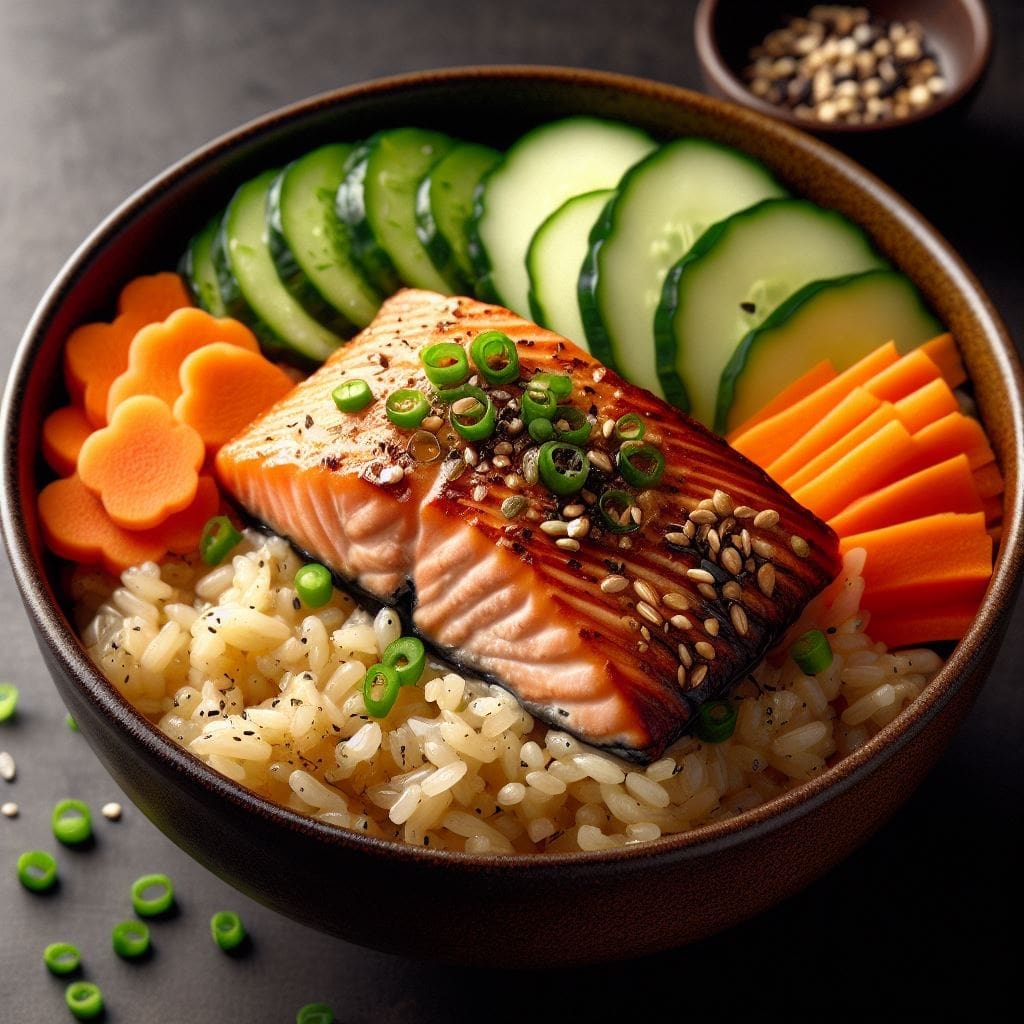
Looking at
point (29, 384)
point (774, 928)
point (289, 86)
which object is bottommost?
point (774, 928)

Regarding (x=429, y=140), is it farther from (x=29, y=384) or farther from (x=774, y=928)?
(x=774, y=928)

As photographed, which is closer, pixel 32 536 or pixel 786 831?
pixel 786 831

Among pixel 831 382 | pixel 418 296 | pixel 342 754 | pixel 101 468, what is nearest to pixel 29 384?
pixel 101 468

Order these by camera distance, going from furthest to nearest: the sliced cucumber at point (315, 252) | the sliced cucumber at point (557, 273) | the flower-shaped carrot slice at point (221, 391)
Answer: the sliced cucumber at point (315, 252) < the sliced cucumber at point (557, 273) < the flower-shaped carrot slice at point (221, 391)

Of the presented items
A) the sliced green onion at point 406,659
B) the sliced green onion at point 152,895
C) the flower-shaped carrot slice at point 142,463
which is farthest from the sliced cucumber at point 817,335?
the sliced green onion at point 152,895

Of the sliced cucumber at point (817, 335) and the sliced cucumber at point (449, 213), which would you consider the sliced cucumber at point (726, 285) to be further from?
the sliced cucumber at point (449, 213)

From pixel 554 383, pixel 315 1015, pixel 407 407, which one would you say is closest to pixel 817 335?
pixel 554 383

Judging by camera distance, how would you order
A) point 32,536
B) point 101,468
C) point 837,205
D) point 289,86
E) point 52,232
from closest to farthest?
point 32,536
point 101,468
point 837,205
point 52,232
point 289,86
